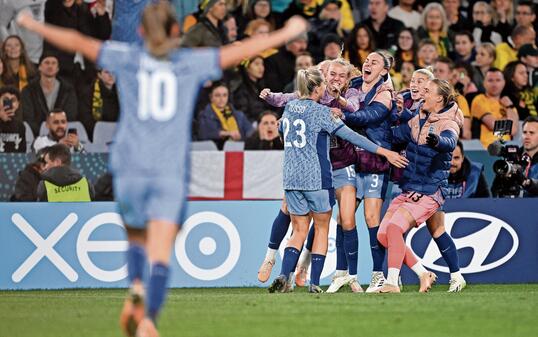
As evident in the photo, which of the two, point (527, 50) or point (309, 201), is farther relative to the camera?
point (527, 50)

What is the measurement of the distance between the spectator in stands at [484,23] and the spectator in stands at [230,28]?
4.34 m

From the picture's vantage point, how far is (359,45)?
19.5 metres

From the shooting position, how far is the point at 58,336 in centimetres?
896

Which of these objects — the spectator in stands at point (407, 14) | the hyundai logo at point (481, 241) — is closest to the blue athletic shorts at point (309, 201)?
the hyundai logo at point (481, 241)

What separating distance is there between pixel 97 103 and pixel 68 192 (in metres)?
2.77

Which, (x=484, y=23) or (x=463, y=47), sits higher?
(x=484, y=23)

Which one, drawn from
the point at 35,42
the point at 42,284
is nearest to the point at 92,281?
the point at 42,284

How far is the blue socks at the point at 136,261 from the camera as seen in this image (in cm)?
798

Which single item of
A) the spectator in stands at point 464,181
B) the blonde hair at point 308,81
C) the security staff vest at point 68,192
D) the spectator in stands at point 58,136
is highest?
the blonde hair at point 308,81

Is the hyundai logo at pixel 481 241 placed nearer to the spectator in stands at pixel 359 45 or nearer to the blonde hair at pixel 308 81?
the blonde hair at pixel 308 81

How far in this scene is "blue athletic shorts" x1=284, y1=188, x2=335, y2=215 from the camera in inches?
501

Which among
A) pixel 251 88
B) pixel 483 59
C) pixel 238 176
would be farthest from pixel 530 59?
pixel 238 176

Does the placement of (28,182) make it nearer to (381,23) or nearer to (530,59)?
(381,23)

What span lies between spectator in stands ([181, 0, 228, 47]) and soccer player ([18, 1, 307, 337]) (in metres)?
11.2
